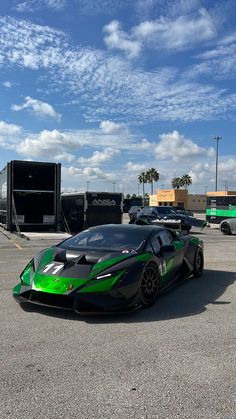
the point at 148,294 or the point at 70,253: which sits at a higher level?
the point at 70,253

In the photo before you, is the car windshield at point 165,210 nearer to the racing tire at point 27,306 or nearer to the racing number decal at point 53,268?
the racing tire at point 27,306

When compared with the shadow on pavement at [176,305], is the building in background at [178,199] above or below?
above

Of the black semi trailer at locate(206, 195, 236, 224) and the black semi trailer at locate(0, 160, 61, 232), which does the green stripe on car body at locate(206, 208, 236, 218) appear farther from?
the black semi trailer at locate(0, 160, 61, 232)

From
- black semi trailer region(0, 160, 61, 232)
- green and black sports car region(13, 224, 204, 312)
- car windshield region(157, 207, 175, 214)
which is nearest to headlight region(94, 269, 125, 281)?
green and black sports car region(13, 224, 204, 312)

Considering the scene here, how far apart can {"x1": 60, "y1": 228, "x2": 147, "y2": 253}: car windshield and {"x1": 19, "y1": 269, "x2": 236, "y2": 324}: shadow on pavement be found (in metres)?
1.01

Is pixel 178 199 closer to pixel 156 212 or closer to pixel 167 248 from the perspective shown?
pixel 156 212

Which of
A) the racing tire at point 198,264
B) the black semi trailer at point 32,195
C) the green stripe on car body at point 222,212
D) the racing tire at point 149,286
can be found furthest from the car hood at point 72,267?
the green stripe on car body at point 222,212

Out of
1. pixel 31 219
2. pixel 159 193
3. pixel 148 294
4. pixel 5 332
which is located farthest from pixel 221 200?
pixel 159 193

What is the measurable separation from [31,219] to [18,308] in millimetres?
16932

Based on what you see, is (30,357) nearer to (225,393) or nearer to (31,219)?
(225,393)

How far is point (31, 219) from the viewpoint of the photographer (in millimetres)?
22953

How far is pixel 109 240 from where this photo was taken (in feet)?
23.5

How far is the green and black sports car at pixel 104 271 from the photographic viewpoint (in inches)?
225

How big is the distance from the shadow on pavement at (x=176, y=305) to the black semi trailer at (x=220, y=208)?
19463 mm
